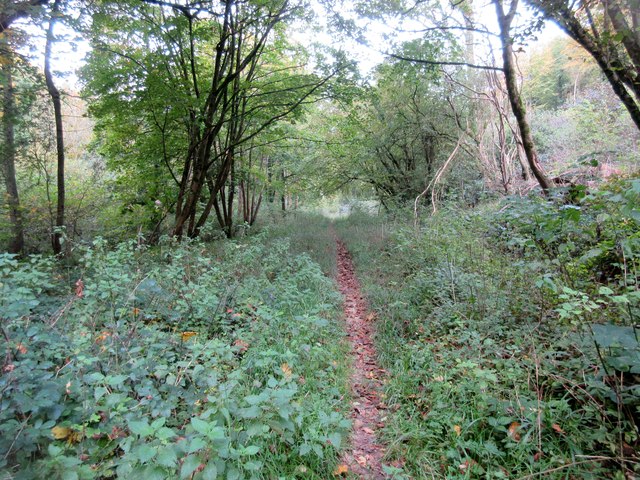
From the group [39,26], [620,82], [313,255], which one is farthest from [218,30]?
[620,82]

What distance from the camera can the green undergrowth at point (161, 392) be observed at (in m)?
1.87

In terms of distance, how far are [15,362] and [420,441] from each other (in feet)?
10.4

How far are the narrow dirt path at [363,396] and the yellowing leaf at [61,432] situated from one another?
2005 mm

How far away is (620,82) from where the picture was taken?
520 centimetres

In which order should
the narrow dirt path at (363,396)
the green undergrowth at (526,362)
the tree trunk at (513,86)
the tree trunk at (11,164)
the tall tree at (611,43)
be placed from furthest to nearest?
the tree trunk at (11,164)
the tree trunk at (513,86)
the tall tree at (611,43)
the narrow dirt path at (363,396)
the green undergrowth at (526,362)

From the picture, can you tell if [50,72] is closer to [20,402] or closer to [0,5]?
[0,5]

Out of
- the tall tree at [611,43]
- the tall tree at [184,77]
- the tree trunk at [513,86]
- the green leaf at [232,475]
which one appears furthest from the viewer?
the tall tree at [184,77]

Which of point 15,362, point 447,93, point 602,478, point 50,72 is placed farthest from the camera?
point 447,93

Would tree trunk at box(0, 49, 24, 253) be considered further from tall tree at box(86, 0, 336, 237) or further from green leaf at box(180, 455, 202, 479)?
green leaf at box(180, 455, 202, 479)

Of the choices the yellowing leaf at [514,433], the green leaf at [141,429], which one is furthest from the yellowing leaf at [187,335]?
the yellowing leaf at [514,433]

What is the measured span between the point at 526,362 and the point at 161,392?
3333mm

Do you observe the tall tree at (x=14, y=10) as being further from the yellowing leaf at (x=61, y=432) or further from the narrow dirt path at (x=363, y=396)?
the narrow dirt path at (x=363, y=396)

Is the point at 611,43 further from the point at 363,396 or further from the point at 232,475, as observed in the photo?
the point at 232,475

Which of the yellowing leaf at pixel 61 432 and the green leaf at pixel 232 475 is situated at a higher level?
the yellowing leaf at pixel 61 432
